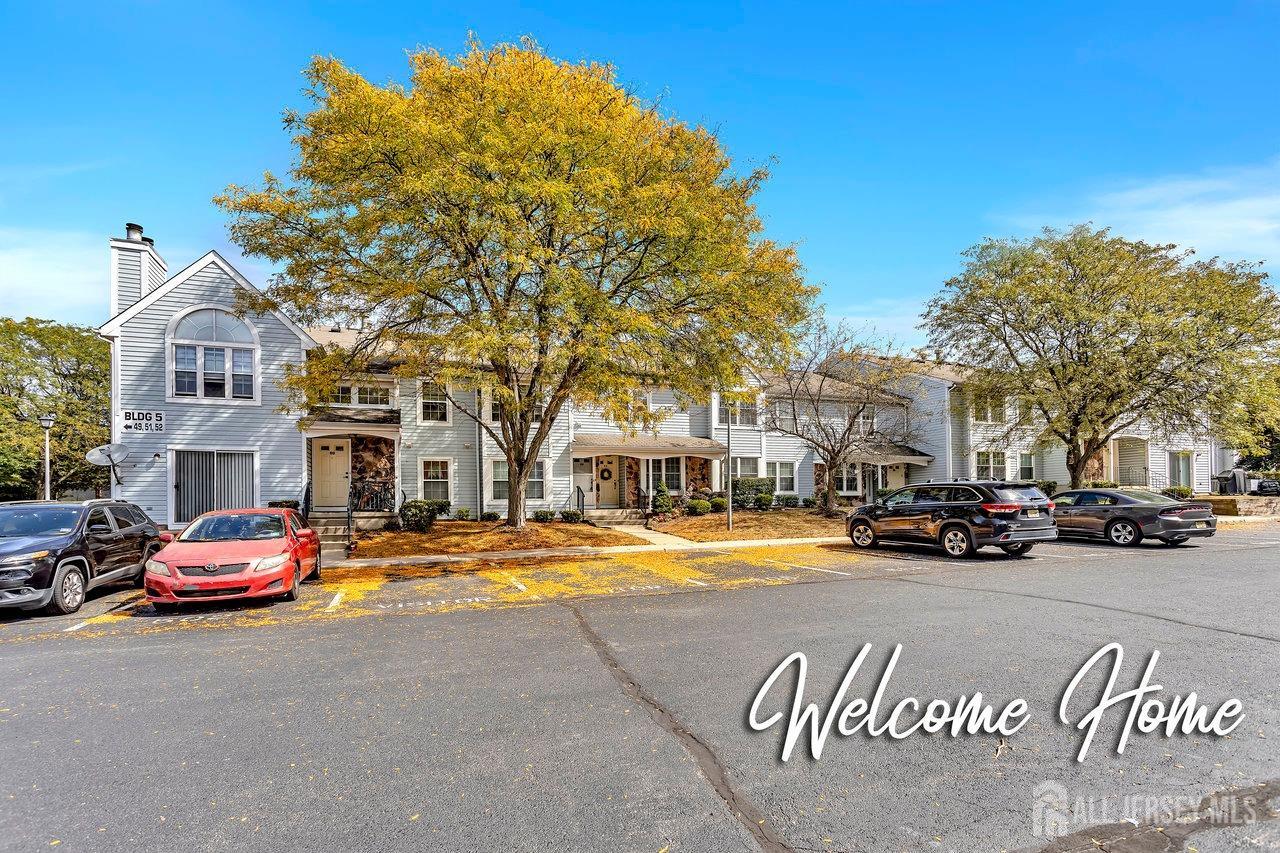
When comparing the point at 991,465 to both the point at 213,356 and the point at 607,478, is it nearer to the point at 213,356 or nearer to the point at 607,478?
the point at 607,478

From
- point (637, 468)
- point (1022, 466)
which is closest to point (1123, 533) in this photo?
point (637, 468)

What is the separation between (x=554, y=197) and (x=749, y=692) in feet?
33.6

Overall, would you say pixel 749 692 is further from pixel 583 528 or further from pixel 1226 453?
pixel 1226 453

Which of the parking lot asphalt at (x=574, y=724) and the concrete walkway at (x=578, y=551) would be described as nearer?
the parking lot asphalt at (x=574, y=724)

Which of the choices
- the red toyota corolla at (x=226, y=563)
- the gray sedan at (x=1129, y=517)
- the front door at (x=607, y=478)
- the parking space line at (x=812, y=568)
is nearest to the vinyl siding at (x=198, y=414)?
the red toyota corolla at (x=226, y=563)

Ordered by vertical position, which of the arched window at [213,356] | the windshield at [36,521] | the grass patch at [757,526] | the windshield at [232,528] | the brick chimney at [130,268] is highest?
the brick chimney at [130,268]

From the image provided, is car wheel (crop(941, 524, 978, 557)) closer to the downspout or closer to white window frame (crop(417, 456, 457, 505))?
the downspout

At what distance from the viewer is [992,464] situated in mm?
34062

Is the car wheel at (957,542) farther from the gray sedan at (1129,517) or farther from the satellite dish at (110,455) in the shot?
the satellite dish at (110,455)

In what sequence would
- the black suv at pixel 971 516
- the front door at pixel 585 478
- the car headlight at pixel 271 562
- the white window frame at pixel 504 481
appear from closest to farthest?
the car headlight at pixel 271 562, the black suv at pixel 971 516, the white window frame at pixel 504 481, the front door at pixel 585 478

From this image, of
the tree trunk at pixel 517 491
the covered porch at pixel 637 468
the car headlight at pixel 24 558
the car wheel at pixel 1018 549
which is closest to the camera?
the car headlight at pixel 24 558

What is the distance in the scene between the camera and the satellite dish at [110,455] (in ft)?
56.5

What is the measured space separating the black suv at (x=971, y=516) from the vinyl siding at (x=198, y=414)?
17614 mm

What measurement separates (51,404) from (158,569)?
107 ft
